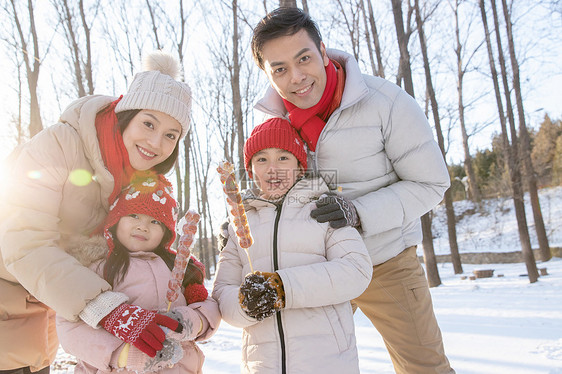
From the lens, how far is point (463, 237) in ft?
75.7

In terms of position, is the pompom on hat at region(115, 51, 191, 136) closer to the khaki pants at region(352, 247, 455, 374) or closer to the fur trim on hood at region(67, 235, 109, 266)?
the fur trim on hood at region(67, 235, 109, 266)

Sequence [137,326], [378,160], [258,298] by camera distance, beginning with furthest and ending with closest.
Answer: [378,160] → [258,298] → [137,326]

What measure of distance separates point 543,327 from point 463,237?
64.7 feet

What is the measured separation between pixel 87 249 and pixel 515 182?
11583 mm

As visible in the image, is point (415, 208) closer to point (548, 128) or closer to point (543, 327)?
point (543, 327)

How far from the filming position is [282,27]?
2.45 m

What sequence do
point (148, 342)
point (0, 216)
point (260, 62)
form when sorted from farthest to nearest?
point (260, 62)
point (0, 216)
point (148, 342)

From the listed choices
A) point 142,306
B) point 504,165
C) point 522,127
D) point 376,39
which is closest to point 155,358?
point 142,306

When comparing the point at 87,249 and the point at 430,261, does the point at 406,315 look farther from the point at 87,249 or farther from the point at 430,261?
the point at 430,261

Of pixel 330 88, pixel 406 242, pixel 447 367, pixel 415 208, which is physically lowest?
pixel 447 367

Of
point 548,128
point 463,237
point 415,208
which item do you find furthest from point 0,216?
point 548,128

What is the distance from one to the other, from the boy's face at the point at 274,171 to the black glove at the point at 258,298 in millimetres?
631

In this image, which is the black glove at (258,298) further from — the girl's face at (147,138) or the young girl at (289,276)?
the girl's face at (147,138)

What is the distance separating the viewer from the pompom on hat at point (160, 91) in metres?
2.16
